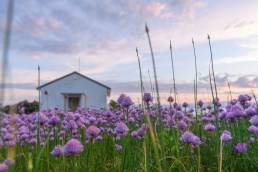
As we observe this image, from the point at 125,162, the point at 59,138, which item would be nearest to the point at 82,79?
the point at 59,138

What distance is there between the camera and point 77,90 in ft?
123

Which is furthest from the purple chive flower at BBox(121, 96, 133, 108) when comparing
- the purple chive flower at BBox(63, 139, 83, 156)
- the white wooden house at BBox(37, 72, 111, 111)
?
the white wooden house at BBox(37, 72, 111, 111)

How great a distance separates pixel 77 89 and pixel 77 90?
10 centimetres

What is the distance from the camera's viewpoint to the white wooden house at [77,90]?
3644 centimetres

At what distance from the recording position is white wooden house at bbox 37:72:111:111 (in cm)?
3644

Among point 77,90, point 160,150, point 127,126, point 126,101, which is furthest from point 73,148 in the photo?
point 77,90

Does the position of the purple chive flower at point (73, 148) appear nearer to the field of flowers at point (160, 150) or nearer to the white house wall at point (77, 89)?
the field of flowers at point (160, 150)

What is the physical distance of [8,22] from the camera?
769mm

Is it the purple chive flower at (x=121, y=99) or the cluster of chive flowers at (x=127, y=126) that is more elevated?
the purple chive flower at (x=121, y=99)

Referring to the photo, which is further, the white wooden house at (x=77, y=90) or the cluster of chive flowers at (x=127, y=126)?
the white wooden house at (x=77, y=90)

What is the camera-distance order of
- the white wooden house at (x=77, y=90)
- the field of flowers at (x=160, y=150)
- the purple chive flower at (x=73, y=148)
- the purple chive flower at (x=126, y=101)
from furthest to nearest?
the white wooden house at (x=77, y=90) → the purple chive flower at (x=126, y=101) → the field of flowers at (x=160, y=150) → the purple chive flower at (x=73, y=148)

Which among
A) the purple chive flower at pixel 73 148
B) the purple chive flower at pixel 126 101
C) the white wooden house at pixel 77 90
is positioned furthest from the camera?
the white wooden house at pixel 77 90

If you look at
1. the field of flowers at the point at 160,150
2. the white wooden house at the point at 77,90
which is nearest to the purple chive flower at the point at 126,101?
the field of flowers at the point at 160,150

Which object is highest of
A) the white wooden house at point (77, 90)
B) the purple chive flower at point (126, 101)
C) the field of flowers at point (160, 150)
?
the white wooden house at point (77, 90)
